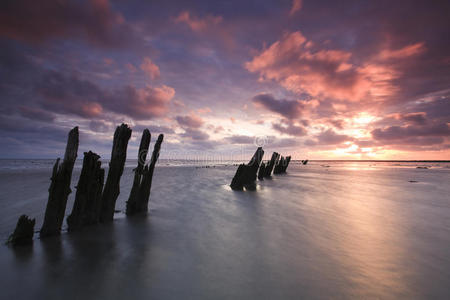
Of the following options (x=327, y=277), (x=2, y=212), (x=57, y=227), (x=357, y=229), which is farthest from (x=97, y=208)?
(x=357, y=229)

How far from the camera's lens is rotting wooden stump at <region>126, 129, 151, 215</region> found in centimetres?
701

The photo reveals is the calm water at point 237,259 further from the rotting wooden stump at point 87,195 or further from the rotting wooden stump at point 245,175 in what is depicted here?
the rotting wooden stump at point 245,175

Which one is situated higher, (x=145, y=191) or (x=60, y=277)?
(x=145, y=191)

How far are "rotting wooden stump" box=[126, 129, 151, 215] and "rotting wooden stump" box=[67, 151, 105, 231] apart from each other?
4.25ft

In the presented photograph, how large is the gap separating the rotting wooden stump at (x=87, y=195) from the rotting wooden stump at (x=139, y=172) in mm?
1296

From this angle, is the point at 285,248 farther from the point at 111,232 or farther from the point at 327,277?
the point at 111,232

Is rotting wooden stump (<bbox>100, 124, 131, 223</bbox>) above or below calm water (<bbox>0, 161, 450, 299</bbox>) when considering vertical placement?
above

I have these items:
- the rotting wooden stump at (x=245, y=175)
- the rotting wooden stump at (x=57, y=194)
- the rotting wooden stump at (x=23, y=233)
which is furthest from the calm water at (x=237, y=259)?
the rotting wooden stump at (x=245, y=175)

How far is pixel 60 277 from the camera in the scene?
3.27 metres

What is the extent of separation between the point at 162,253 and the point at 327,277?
2.92 metres

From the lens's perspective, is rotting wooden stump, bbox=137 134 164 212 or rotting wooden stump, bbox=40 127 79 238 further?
rotting wooden stump, bbox=137 134 164 212

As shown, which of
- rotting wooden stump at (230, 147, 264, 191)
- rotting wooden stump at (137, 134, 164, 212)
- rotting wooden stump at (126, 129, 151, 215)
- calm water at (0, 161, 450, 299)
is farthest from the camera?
rotting wooden stump at (230, 147, 264, 191)

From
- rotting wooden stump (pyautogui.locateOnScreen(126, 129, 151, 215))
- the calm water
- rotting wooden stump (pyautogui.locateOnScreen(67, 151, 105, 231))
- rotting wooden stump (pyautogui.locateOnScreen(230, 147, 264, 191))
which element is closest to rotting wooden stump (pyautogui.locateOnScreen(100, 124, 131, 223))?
rotting wooden stump (pyautogui.locateOnScreen(67, 151, 105, 231))

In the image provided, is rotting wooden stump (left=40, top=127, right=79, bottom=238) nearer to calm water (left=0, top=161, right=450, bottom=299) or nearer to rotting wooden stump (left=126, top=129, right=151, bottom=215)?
calm water (left=0, top=161, right=450, bottom=299)
